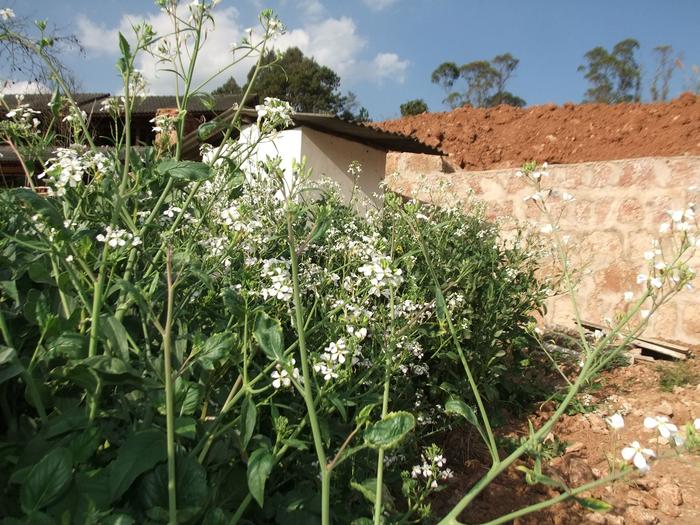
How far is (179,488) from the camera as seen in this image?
1.01 meters

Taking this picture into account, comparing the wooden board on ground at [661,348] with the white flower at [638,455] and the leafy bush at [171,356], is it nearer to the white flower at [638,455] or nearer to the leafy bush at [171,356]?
the leafy bush at [171,356]

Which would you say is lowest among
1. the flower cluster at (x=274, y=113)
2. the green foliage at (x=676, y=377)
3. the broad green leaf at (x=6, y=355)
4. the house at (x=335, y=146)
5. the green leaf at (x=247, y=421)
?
the green foliage at (x=676, y=377)

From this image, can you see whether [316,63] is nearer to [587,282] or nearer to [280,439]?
[587,282]

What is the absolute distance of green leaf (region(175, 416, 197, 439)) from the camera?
3.32 ft

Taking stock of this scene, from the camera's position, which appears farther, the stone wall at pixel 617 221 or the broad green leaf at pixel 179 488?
the stone wall at pixel 617 221

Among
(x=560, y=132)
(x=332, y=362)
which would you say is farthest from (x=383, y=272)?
(x=560, y=132)

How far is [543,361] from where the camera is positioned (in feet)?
13.5

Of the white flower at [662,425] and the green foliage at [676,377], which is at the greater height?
the white flower at [662,425]

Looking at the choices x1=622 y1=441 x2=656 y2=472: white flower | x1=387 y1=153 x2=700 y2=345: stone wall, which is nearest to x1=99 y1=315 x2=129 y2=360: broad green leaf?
x1=622 y1=441 x2=656 y2=472: white flower

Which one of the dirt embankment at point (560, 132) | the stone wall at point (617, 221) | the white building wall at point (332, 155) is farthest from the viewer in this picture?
the dirt embankment at point (560, 132)

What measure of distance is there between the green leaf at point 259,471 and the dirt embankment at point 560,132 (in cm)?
825

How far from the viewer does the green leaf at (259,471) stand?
99cm

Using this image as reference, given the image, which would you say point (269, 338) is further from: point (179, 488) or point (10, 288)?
point (10, 288)

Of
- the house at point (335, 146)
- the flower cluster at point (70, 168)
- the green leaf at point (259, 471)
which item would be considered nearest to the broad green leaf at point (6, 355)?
the flower cluster at point (70, 168)
